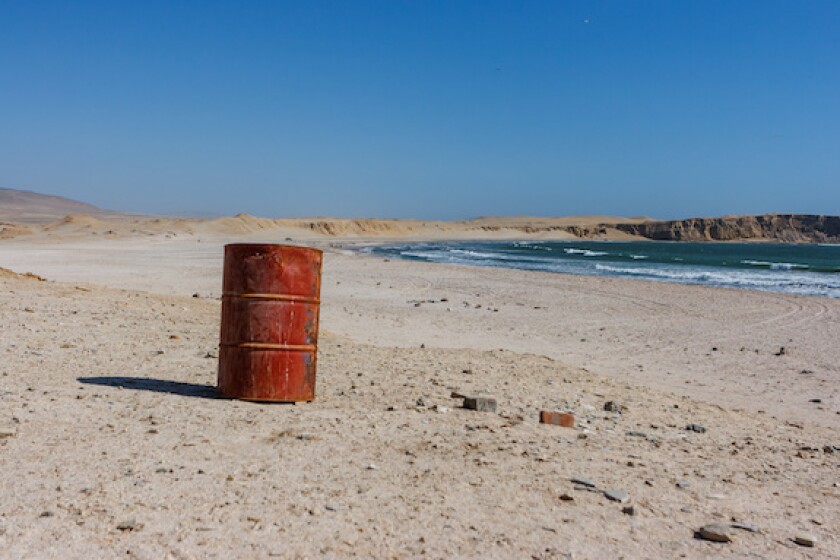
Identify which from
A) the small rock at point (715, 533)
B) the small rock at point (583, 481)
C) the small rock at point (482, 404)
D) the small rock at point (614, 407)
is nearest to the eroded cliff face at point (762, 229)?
the small rock at point (614, 407)

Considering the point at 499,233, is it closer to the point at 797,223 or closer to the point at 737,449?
the point at 797,223

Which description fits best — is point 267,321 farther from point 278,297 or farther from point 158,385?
point 158,385

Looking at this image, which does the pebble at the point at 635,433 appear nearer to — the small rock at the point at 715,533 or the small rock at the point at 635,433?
the small rock at the point at 635,433

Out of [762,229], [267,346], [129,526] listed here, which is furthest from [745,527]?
[762,229]

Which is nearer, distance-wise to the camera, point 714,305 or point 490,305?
point 490,305

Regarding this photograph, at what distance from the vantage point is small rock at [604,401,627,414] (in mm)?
6328

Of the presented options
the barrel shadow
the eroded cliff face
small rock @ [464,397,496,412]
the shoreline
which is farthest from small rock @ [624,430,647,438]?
the eroded cliff face

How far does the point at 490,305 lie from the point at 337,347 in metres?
7.90

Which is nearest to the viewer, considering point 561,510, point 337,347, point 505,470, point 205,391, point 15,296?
point 561,510

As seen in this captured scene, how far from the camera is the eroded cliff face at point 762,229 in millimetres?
121188

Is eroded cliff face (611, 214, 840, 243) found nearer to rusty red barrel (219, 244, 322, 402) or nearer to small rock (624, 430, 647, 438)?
small rock (624, 430, 647, 438)

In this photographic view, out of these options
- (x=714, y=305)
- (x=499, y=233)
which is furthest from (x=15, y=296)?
(x=499, y=233)

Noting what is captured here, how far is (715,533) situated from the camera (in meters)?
3.55

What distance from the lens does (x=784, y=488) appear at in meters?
4.47
